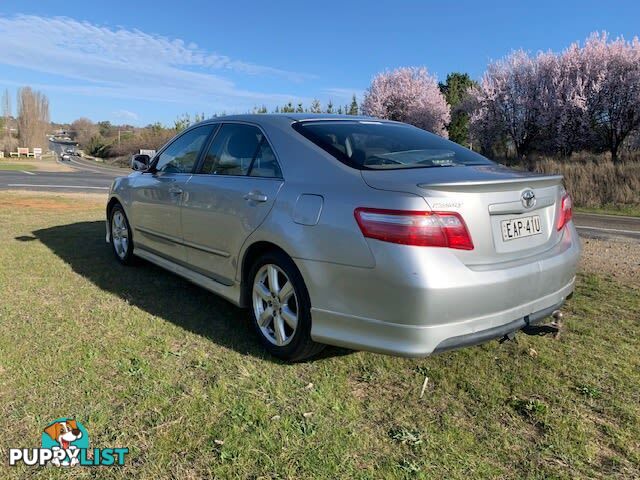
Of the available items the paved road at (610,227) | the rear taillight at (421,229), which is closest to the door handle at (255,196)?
the rear taillight at (421,229)

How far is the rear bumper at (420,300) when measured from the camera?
8.16 feet

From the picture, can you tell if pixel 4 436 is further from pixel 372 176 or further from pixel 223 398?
pixel 372 176

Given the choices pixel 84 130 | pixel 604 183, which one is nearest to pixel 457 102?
pixel 604 183

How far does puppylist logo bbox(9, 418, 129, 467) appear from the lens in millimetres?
2240

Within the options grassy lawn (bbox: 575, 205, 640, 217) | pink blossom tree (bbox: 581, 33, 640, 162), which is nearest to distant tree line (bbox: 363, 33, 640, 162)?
pink blossom tree (bbox: 581, 33, 640, 162)

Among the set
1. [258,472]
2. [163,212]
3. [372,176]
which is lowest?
[258,472]

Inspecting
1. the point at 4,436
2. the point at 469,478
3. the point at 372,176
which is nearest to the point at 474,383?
the point at 469,478

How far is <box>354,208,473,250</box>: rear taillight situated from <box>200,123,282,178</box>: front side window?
3.24 feet

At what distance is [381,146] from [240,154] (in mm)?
1104

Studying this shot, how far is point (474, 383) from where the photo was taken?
2980mm

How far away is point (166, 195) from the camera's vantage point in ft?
14.9

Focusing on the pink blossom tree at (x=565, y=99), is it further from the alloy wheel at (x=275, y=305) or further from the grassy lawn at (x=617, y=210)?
the alloy wheel at (x=275, y=305)

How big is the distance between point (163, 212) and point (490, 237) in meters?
3.02

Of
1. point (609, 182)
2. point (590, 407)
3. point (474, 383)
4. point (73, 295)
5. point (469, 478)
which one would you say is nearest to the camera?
point (469, 478)
